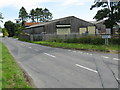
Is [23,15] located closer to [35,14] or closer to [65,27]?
[35,14]

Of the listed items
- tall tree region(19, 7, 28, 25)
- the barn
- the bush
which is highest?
tall tree region(19, 7, 28, 25)

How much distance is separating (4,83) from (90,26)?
4965 centimetres

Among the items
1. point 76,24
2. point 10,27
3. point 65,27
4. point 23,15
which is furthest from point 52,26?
point 10,27

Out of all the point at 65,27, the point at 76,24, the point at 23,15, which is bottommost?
the point at 65,27

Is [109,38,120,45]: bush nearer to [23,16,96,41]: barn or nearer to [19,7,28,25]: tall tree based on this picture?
[23,16,96,41]: barn

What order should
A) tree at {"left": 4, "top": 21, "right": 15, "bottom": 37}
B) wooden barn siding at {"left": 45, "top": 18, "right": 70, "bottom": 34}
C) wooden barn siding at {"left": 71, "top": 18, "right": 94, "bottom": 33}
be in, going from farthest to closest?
tree at {"left": 4, "top": 21, "right": 15, "bottom": 37}, wooden barn siding at {"left": 71, "top": 18, "right": 94, "bottom": 33}, wooden barn siding at {"left": 45, "top": 18, "right": 70, "bottom": 34}

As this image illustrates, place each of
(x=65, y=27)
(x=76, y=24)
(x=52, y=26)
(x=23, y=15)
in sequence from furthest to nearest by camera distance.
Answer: (x=23, y=15), (x=76, y=24), (x=65, y=27), (x=52, y=26)

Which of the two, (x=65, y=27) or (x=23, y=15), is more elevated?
(x=23, y=15)

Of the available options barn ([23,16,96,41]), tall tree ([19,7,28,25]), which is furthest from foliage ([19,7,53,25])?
barn ([23,16,96,41])

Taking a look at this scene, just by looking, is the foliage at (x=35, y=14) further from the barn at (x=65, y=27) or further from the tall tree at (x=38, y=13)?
the barn at (x=65, y=27)

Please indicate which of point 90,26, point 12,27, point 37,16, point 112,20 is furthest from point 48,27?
point 12,27

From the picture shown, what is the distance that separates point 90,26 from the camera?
54.5 metres

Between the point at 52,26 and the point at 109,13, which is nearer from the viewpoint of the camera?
the point at 109,13

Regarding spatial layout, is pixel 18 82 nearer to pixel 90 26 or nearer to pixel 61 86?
pixel 61 86
